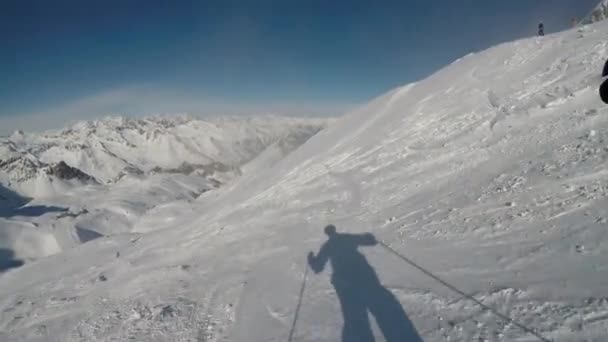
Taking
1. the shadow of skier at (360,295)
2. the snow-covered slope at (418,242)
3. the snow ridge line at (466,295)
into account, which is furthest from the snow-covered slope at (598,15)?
the snow ridge line at (466,295)

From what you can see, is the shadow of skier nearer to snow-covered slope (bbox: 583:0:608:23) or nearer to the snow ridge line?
the snow ridge line

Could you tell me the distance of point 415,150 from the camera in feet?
61.6

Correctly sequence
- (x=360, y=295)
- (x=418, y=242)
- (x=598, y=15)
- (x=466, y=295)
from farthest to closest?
(x=598, y=15), (x=418, y=242), (x=360, y=295), (x=466, y=295)

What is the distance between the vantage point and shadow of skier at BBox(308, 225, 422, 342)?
7.10 metres

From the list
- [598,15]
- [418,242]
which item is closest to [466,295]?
[418,242]

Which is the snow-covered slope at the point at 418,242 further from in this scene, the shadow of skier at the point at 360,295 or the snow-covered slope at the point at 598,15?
the snow-covered slope at the point at 598,15

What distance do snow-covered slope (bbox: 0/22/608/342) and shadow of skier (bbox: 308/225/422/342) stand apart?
Answer: 0.06 meters

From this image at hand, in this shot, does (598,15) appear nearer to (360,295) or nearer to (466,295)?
(466,295)

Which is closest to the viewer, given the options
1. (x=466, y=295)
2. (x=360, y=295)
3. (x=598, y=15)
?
(x=466, y=295)

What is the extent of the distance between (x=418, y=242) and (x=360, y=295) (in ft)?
9.74

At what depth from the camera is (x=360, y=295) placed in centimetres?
877

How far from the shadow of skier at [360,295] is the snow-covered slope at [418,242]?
0.06 metres

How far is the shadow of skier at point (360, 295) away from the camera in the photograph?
7.10 meters

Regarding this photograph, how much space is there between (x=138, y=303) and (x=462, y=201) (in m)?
11.5
